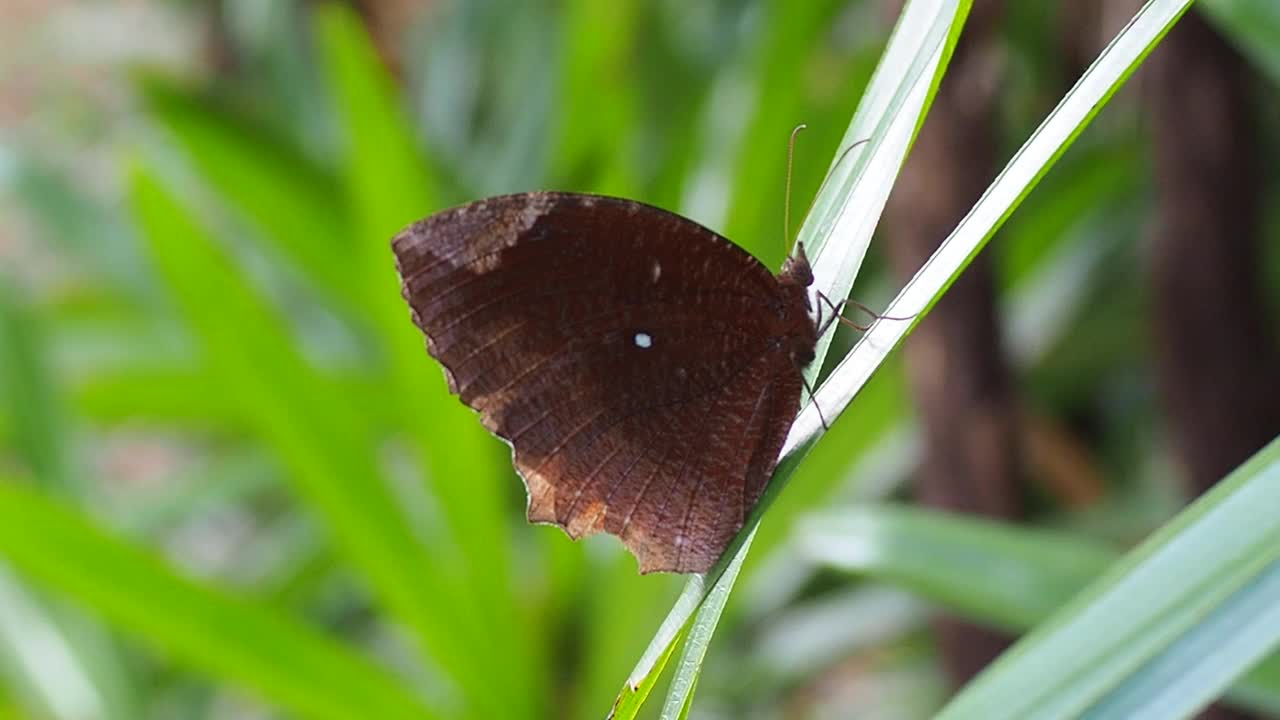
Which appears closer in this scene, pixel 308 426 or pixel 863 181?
pixel 863 181

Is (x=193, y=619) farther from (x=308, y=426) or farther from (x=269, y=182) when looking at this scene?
(x=269, y=182)

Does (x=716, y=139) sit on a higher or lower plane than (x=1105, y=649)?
higher

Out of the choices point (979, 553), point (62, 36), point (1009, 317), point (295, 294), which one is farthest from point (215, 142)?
point (62, 36)

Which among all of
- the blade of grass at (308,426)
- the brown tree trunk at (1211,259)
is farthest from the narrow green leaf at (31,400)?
the brown tree trunk at (1211,259)

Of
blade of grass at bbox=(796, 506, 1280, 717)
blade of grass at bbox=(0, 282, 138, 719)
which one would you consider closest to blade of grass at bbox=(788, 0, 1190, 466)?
blade of grass at bbox=(796, 506, 1280, 717)

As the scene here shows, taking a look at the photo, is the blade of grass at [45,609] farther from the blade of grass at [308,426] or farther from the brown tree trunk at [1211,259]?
the brown tree trunk at [1211,259]

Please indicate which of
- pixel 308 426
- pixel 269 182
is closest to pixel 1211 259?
pixel 308 426

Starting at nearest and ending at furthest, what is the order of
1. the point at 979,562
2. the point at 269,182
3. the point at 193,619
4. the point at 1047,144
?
1. the point at 1047,144
2. the point at 979,562
3. the point at 193,619
4. the point at 269,182

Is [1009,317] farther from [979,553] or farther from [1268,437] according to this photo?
[979,553]
